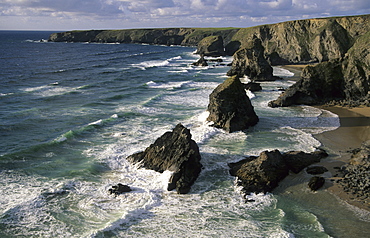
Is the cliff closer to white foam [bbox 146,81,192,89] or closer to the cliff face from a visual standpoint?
white foam [bbox 146,81,192,89]

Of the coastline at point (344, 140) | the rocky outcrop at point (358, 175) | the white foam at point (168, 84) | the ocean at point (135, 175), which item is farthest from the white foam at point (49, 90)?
the rocky outcrop at point (358, 175)

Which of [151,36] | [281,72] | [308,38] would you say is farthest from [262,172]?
[151,36]

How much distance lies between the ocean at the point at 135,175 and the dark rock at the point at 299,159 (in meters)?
0.74

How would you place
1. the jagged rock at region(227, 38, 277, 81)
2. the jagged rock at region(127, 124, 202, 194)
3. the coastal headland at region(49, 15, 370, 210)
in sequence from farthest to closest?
the jagged rock at region(227, 38, 277, 81)
the coastal headland at region(49, 15, 370, 210)
the jagged rock at region(127, 124, 202, 194)

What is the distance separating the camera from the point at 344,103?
37.1 metres

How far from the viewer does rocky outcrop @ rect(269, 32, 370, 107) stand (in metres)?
37.6

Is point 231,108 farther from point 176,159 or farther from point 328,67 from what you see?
point 328,67

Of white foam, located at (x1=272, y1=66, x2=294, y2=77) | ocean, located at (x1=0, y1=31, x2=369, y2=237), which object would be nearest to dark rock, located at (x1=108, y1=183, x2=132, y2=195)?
ocean, located at (x1=0, y1=31, x2=369, y2=237)

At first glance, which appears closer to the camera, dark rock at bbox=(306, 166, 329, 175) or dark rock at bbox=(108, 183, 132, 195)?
dark rock at bbox=(108, 183, 132, 195)

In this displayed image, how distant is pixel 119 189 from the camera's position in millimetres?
18156

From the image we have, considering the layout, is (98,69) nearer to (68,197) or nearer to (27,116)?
(27,116)

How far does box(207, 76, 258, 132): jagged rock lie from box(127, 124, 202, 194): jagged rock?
27.4ft

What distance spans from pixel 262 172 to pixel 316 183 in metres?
2.90

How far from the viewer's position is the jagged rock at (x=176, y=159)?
61.7 feet
